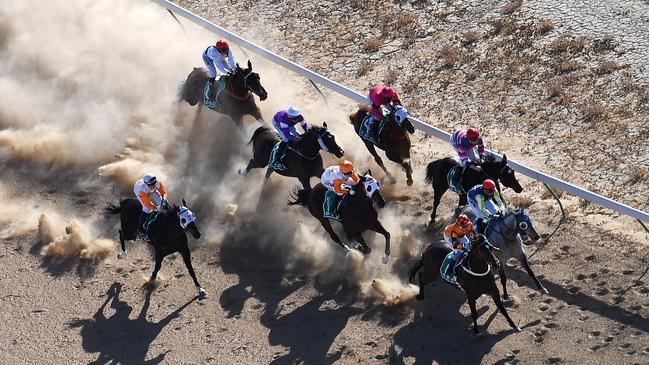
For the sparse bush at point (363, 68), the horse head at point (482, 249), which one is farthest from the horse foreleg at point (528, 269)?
the sparse bush at point (363, 68)

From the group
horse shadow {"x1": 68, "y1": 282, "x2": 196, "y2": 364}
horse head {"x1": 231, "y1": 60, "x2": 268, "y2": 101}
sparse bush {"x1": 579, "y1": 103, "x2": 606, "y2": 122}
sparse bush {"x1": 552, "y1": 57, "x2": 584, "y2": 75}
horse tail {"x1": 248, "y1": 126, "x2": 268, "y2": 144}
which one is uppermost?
sparse bush {"x1": 552, "y1": 57, "x2": 584, "y2": 75}

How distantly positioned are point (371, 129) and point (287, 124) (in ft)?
6.40

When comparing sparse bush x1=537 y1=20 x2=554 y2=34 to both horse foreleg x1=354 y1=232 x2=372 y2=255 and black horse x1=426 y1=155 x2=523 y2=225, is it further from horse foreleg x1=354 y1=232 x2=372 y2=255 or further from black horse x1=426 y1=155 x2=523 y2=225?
horse foreleg x1=354 y1=232 x2=372 y2=255

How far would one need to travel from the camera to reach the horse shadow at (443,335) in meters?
15.8

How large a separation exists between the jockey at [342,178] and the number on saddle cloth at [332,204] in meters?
0.17

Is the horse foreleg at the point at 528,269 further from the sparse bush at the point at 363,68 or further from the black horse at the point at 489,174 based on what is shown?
the sparse bush at the point at 363,68

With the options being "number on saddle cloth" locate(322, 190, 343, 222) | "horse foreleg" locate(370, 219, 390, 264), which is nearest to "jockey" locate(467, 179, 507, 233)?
"horse foreleg" locate(370, 219, 390, 264)

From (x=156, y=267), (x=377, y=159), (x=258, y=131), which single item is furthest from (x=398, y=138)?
(x=156, y=267)

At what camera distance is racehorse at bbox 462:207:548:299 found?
16.2 metres

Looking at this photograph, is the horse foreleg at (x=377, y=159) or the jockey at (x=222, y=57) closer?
the horse foreleg at (x=377, y=159)

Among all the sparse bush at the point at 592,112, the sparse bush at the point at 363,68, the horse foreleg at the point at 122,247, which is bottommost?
the horse foreleg at the point at 122,247

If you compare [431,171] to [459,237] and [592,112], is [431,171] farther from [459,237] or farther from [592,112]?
[592,112]

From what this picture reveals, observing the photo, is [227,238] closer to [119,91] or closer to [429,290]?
[429,290]

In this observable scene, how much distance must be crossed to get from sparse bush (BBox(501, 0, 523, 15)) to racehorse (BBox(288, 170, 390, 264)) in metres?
10.4
